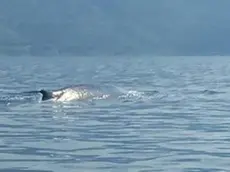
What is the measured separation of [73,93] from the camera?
29.6 m

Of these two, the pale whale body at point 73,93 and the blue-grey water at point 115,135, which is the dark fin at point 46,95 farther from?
the blue-grey water at point 115,135

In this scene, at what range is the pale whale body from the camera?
96.0 ft

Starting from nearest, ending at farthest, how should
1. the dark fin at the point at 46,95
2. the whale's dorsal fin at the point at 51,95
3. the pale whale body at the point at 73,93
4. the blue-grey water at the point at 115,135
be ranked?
the blue-grey water at the point at 115,135 < the dark fin at the point at 46,95 < the whale's dorsal fin at the point at 51,95 < the pale whale body at the point at 73,93

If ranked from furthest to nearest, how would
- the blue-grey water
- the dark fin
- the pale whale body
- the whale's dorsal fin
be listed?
the pale whale body
the whale's dorsal fin
the dark fin
the blue-grey water

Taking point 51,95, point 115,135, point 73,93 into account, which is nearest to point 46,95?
point 51,95

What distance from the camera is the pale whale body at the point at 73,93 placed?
2925cm

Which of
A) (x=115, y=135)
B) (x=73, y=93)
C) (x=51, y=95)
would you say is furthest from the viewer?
(x=73, y=93)

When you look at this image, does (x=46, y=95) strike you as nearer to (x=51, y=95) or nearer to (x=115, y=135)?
(x=51, y=95)

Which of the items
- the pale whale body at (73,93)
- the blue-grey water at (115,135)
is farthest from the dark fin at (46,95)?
the blue-grey water at (115,135)

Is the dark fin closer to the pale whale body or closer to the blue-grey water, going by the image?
the pale whale body

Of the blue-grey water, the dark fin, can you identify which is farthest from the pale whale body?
the blue-grey water

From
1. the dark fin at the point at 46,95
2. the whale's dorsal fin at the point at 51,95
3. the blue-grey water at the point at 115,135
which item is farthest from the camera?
the whale's dorsal fin at the point at 51,95

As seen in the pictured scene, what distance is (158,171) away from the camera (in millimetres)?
15594

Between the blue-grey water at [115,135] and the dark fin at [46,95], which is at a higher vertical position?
the dark fin at [46,95]
